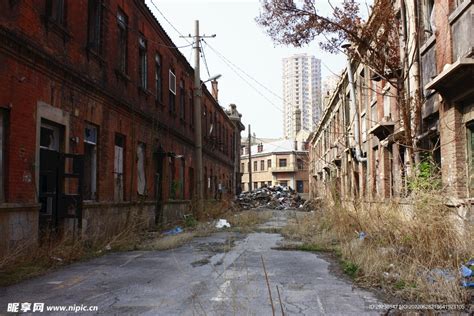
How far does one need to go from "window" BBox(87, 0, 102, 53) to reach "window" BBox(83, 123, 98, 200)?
2.30 metres

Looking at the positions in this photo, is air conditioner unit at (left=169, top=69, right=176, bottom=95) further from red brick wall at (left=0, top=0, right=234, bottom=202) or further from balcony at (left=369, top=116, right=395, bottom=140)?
balcony at (left=369, top=116, right=395, bottom=140)

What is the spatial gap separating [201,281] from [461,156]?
19.6ft

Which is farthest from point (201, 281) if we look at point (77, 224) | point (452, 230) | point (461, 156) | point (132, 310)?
point (461, 156)

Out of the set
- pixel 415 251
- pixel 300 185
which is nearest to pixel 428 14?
pixel 415 251

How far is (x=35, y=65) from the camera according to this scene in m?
9.57

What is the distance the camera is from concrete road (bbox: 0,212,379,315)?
5402 millimetres

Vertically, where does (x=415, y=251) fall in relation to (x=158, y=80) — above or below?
below

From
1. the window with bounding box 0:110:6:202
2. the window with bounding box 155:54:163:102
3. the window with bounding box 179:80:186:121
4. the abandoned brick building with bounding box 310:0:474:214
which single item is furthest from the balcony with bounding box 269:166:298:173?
the window with bounding box 0:110:6:202

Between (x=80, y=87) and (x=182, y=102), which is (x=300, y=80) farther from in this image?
(x=80, y=87)

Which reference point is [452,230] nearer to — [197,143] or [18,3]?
[18,3]

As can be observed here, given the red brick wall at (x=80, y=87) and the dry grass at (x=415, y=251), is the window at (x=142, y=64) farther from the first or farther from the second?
the dry grass at (x=415, y=251)

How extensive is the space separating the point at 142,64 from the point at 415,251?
13166 mm

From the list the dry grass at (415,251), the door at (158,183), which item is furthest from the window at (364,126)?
the dry grass at (415,251)

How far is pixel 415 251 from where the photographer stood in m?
6.93
